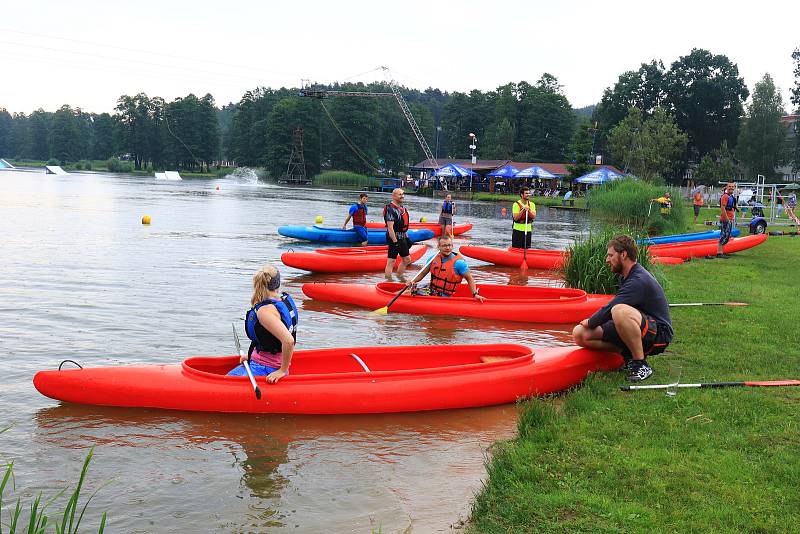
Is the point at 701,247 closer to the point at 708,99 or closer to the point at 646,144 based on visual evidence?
the point at 646,144

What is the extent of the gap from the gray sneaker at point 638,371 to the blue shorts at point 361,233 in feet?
46.1

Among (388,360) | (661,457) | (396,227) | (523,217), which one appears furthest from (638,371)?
(523,217)

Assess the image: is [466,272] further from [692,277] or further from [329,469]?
[692,277]

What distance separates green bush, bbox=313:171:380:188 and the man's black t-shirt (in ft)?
239

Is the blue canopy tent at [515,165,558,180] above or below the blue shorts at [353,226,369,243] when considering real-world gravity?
above

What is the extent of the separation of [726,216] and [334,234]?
428 inches

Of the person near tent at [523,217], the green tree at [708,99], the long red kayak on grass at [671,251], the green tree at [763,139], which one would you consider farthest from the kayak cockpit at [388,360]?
the green tree at [708,99]

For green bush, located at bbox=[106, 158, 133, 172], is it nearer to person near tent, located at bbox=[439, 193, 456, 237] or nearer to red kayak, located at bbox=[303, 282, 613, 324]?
person near tent, located at bbox=[439, 193, 456, 237]

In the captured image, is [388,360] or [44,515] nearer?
[44,515]

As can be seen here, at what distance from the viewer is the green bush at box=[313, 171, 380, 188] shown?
264 feet

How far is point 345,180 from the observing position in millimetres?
82375

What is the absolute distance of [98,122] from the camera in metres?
132

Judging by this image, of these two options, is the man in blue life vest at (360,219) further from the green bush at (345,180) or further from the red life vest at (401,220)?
the green bush at (345,180)

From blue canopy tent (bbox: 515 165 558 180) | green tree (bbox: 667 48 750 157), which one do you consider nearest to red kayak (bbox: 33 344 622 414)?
blue canopy tent (bbox: 515 165 558 180)
